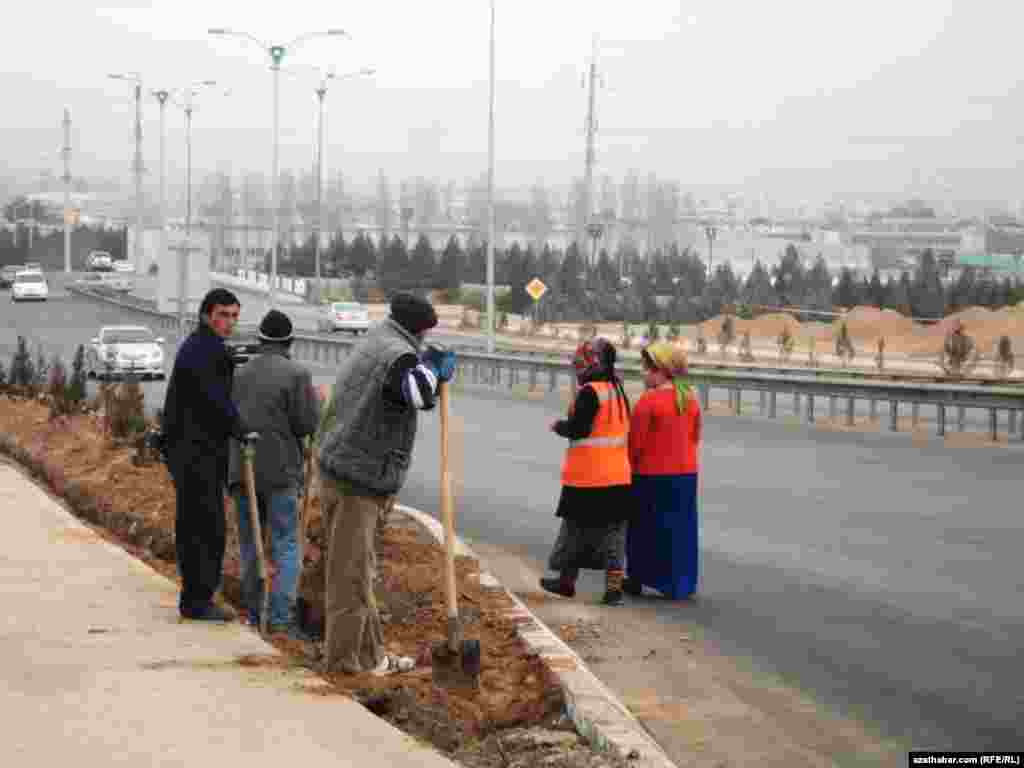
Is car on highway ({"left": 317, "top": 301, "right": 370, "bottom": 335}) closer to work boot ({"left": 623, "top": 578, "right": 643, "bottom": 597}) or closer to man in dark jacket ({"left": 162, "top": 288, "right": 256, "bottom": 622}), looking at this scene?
work boot ({"left": 623, "top": 578, "right": 643, "bottom": 597})

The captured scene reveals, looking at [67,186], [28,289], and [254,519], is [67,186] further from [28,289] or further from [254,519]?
[254,519]

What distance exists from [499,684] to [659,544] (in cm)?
353

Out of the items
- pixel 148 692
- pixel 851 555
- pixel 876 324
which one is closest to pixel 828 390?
pixel 851 555

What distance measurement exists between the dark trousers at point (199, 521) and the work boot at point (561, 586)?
2.91m

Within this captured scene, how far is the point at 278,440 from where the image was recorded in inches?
394

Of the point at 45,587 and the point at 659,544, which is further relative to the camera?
the point at 659,544

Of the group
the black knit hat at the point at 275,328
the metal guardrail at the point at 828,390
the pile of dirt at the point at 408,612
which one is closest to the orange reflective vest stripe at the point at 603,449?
the pile of dirt at the point at 408,612

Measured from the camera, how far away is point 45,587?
10844 mm

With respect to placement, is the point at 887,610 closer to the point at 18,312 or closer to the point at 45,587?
the point at 45,587

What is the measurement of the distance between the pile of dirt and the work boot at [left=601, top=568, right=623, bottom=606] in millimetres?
836

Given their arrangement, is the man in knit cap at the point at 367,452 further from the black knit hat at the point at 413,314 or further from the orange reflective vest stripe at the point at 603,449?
the orange reflective vest stripe at the point at 603,449

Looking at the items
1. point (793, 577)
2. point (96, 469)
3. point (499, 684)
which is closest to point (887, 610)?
point (793, 577)

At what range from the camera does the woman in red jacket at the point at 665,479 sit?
40.3ft

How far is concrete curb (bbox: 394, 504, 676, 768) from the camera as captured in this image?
7312 millimetres
